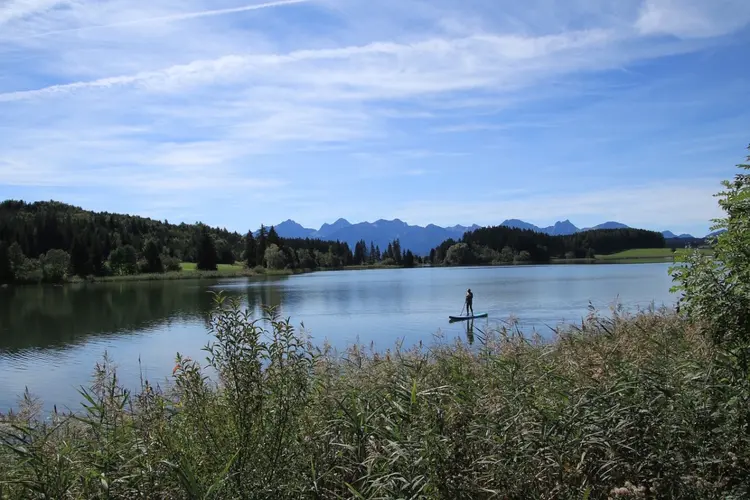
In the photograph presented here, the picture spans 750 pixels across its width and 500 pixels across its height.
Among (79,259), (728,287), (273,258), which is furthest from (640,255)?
(728,287)

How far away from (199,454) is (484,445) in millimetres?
2613

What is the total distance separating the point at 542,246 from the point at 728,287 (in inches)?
7461

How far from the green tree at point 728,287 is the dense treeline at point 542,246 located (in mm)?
179302

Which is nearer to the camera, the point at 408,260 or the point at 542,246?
the point at 542,246

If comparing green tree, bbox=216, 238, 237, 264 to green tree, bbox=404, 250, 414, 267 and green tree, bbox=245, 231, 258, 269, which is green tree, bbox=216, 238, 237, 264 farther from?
green tree, bbox=404, 250, 414, 267

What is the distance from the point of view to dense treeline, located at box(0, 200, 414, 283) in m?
106

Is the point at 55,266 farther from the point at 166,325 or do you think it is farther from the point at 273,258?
the point at 166,325

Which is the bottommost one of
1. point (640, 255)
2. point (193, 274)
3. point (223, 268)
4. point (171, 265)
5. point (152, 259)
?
point (193, 274)

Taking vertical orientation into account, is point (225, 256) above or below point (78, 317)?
above

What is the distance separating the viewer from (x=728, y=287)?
198 inches

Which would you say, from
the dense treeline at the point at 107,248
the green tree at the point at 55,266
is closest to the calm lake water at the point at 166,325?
the green tree at the point at 55,266

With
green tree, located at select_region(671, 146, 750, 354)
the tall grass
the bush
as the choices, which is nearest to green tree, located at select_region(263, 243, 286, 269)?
the bush

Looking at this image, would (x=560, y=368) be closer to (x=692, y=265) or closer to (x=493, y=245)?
(x=692, y=265)

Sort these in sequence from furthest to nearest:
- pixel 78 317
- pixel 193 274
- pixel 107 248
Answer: pixel 107 248
pixel 193 274
pixel 78 317
